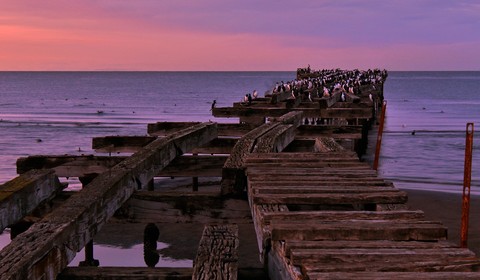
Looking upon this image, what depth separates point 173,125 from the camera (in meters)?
12.6

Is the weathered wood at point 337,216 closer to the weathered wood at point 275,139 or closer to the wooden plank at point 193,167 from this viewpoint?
the weathered wood at point 275,139

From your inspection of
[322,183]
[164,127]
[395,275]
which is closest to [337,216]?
[395,275]

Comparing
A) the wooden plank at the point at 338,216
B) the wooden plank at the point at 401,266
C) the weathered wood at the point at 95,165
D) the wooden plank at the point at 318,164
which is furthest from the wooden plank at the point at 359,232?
the weathered wood at the point at 95,165

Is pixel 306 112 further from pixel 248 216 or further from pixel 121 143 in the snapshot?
pixel 248 216

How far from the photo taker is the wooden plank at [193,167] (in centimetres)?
851

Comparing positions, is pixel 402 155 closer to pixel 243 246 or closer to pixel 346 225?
pixel 243 246

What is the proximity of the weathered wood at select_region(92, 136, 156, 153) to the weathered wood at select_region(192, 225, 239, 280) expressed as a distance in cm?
545

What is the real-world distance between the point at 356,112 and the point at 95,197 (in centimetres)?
1068

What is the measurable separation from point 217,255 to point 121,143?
6255mm

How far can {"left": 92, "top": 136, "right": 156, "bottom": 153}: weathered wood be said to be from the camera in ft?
32.8

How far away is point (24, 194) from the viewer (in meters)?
5.23

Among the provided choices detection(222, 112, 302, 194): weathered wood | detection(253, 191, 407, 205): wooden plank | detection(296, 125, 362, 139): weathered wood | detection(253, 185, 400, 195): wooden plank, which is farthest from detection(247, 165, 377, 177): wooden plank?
detection(296, 125, 362, 139): weathered wood

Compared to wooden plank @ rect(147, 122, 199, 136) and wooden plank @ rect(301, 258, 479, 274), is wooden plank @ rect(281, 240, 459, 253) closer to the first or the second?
wooden plank @ rect(301, 258, 479, 274)

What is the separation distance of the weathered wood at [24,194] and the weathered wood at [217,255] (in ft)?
5.10
